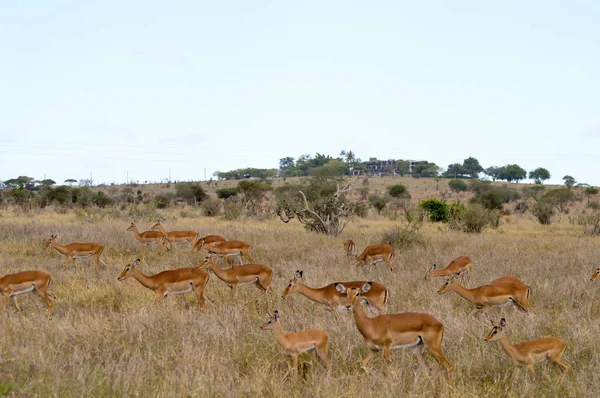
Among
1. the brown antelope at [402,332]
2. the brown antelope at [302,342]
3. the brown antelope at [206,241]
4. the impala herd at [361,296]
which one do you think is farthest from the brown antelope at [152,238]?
the brown antelope at [402,332]

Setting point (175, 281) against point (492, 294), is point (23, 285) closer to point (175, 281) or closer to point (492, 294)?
point (175, 281)

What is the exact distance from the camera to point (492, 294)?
296 inches

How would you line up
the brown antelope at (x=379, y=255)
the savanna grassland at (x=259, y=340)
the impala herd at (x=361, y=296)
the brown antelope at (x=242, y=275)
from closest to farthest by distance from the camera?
the savanna grassland at (x=259, y=340)
the impala herd at (x=361, y=296)
the brown antelope at (x=242, y=275)
the brown antelope at (x=379, y=255)

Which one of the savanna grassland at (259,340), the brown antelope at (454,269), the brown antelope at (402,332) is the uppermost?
the brown antelope at (402,332)

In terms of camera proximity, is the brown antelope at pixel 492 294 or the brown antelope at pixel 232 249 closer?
the brown antelope at pixel 492 294

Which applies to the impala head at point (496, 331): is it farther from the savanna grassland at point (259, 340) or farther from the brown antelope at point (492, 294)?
the brown antelope at point (492, 294)

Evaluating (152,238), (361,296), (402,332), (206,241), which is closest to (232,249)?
(206,241)

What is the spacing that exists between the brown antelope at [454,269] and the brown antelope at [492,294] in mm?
1738

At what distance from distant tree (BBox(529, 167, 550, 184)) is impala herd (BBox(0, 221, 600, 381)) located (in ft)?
261

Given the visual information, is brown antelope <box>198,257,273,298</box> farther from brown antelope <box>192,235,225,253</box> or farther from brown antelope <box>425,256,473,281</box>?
brown antelope <box>192,235,225,253</box>

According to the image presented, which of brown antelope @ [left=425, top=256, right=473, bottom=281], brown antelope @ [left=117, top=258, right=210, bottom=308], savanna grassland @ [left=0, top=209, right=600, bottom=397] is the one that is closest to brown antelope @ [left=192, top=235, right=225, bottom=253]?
savanna grassland @ [left=0, top=209, right=600, bottom=397]

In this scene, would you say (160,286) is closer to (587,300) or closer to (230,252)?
(230,252)

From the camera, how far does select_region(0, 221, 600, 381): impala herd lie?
16.9 feet

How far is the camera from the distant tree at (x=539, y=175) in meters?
83.9
